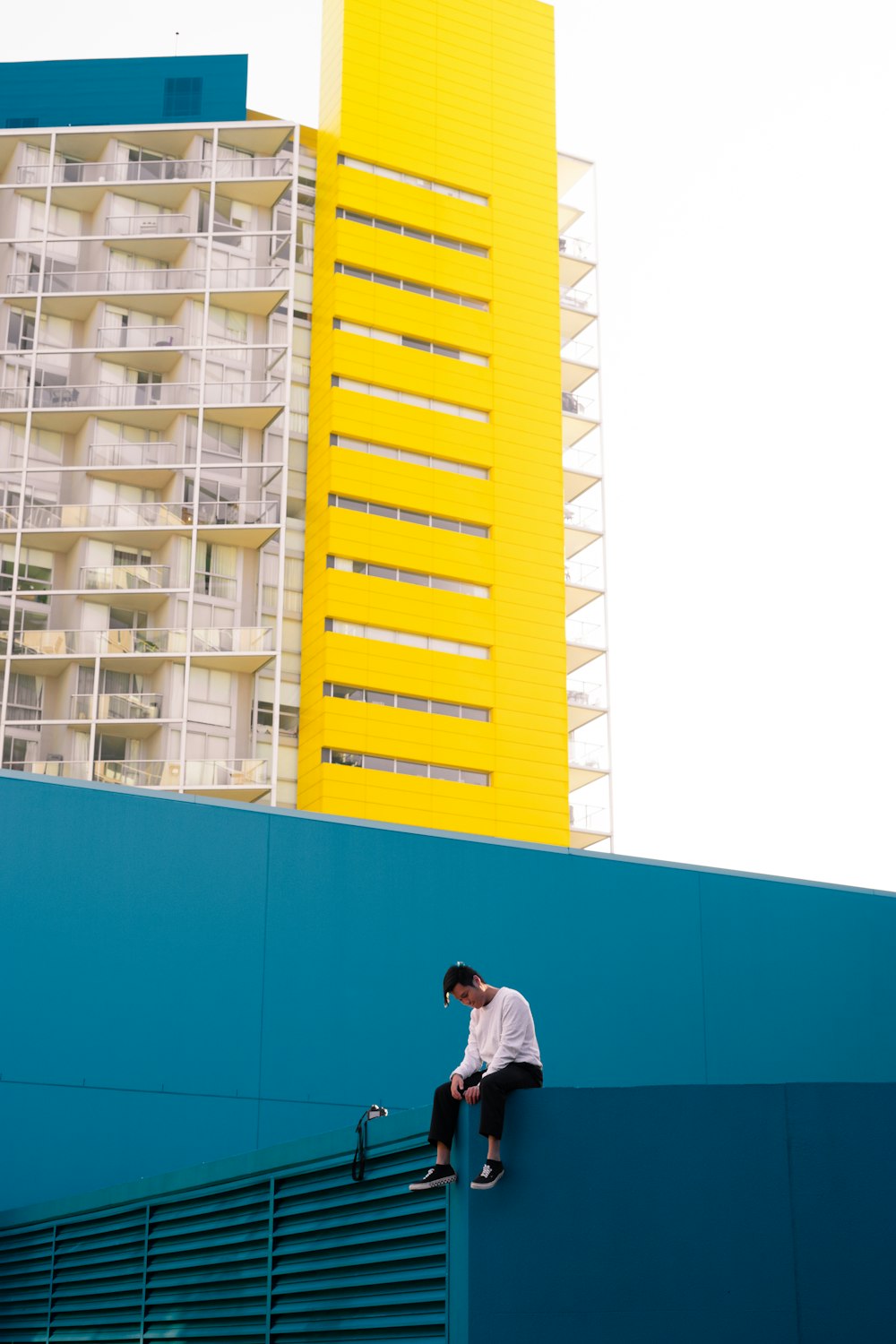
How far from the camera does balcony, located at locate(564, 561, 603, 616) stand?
60.6 metres

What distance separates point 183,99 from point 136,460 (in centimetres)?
1589

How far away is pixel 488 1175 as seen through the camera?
862cm

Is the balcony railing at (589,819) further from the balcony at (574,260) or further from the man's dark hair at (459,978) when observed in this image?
the man's dark hair at (459,978)

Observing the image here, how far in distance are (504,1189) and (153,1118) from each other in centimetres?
1064

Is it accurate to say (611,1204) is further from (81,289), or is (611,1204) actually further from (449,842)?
(81,289)

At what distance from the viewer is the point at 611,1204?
911 centimetres

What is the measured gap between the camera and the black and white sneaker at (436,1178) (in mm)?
8797

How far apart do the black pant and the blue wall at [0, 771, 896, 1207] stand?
1034cm

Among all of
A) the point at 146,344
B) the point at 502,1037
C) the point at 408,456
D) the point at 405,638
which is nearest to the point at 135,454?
the point at 146,344

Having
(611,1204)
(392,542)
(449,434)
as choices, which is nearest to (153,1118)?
(611,1204)

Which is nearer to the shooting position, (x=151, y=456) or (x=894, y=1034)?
(x=894, y=1034)

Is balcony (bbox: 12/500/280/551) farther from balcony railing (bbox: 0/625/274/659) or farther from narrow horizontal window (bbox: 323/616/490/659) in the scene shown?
narrow horizontal window (bbox: 323/616/490/659)

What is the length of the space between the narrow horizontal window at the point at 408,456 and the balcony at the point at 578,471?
5.47 m

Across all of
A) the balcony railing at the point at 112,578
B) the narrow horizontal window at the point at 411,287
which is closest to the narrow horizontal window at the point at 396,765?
the balcony railing at the point at 112,578
